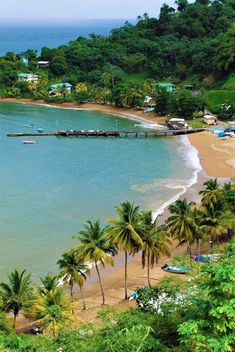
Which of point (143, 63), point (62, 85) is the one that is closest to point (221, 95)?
point (143, 63)

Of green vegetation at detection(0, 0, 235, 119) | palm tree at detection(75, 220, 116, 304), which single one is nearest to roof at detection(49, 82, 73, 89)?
green vegetation at detection(0, 0, 235, 119)

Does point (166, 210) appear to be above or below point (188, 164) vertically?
below

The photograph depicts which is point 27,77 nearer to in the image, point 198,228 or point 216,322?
point 198,228

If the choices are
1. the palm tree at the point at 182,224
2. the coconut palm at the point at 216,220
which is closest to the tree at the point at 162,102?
the coconut palm at the point at 216,220

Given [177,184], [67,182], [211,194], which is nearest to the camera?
[211,194]

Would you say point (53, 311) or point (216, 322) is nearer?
point (216, 322)

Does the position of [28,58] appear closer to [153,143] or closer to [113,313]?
[153,143]

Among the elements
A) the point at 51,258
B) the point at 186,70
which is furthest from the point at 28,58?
the point at 51,258

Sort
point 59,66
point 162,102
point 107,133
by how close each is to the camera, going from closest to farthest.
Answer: point 107,133, point 162,102, point 59,66

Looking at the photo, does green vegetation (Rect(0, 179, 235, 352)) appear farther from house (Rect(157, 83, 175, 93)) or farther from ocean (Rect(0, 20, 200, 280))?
house (Rect(157, 83, 175, 93))
